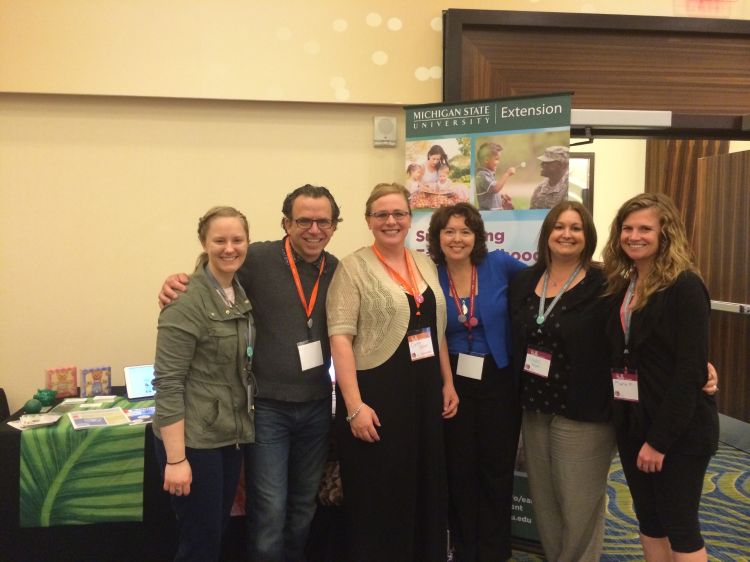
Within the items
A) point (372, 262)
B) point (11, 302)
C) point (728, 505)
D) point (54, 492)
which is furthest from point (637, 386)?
point (11, 302)

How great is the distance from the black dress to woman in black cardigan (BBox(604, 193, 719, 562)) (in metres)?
0.64

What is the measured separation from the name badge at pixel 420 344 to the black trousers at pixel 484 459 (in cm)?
25

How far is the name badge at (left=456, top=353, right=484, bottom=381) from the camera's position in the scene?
2.08m

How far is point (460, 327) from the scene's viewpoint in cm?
214

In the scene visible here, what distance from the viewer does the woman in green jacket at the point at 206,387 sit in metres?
1.64

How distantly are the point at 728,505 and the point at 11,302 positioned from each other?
420cm

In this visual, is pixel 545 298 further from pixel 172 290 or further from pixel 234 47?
pixel 234 47

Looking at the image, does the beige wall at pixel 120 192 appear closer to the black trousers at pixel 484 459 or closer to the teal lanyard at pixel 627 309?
the black trousers at pixel 484 459

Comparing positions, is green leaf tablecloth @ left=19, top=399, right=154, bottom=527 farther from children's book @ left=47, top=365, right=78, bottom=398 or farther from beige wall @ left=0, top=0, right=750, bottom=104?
beige wall @ left=0, top=0, right=750, bottom=104

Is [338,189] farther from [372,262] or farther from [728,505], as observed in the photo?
[728,505]

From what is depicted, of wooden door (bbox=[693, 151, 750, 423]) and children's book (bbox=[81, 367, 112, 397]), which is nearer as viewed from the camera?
children's book (bbox=[81, 367, 112, 397])

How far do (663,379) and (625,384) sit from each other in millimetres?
120

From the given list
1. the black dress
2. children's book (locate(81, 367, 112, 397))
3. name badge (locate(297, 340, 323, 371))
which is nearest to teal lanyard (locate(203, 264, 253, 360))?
name badge (locate(297, 340, 323, 371))

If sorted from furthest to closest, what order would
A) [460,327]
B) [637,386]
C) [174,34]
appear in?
[174,34], [460,327], [637,386]
